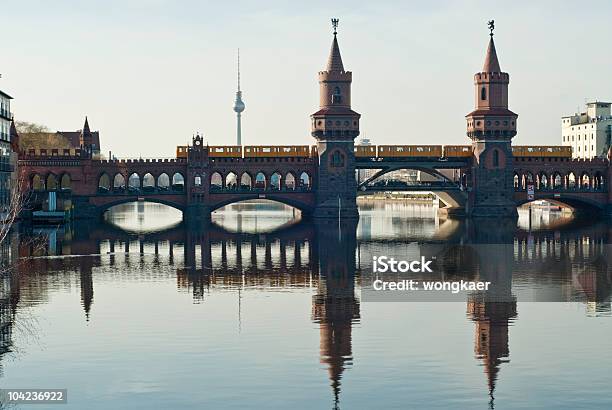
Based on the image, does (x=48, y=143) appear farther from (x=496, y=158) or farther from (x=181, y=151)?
(x=496, y=158)

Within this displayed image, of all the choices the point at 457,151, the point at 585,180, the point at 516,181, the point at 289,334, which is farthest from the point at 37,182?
the point at 289,334

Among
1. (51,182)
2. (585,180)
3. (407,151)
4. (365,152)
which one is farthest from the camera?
(585,180)

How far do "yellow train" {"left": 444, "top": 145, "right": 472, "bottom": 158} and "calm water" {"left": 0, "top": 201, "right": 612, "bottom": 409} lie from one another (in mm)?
63251

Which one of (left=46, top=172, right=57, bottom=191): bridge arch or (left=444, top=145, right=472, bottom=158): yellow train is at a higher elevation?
(left=444, top=145, right=472, bottom=158): yellow train

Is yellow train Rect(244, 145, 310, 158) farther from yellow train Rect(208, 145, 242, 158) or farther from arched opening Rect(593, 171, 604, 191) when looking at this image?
arched opening Rect(593, 171, 604, 191)

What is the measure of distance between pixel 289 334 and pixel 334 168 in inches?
3932

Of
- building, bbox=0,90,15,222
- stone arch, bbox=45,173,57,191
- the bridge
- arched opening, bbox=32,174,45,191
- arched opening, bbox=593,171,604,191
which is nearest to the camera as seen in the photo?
building, bbox=0,90,15,222

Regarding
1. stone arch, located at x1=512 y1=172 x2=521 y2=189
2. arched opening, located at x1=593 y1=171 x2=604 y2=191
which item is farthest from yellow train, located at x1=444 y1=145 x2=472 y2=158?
arched opening, located at x1=593 y1=171 x2=604 y2=191

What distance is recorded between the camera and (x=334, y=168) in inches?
6004

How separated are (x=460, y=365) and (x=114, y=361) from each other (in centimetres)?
1536

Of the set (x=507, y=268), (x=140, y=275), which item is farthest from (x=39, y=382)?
(x=507, y=268)

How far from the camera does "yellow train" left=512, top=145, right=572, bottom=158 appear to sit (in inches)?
6560

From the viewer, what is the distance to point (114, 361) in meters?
46.4

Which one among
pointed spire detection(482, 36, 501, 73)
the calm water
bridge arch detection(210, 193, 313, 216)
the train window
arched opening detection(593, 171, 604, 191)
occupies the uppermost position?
pointed spire detection(482, 36, 501, 73)
